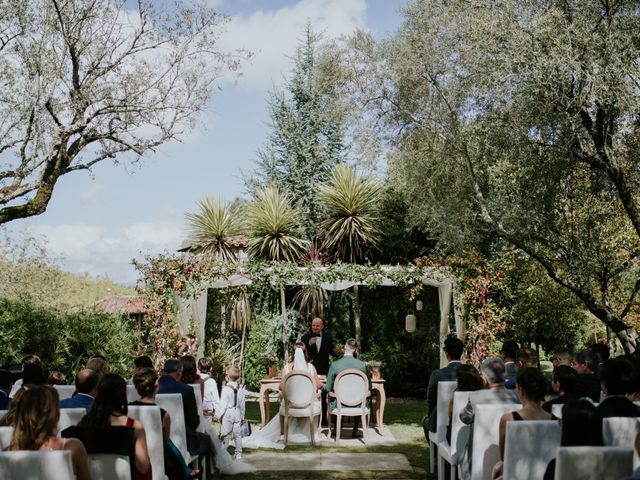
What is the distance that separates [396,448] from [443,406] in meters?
2.76

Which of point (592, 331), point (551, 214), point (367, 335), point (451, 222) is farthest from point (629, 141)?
point (592, 331)

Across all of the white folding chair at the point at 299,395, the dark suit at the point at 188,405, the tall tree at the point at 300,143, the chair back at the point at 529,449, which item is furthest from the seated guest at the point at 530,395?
the tall tree at the point at 300,143

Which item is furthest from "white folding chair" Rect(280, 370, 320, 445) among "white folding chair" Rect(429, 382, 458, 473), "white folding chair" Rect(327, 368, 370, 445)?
"white folding chair" Rect(429, 382, 458, 473)

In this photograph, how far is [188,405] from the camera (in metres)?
6.79

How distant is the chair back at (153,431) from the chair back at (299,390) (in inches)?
202

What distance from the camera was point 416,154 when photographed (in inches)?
531

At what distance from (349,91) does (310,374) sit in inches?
228

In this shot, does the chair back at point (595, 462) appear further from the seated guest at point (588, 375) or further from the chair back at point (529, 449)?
the seated guest at point (588, 375)

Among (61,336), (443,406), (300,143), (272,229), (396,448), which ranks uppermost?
(300,143)

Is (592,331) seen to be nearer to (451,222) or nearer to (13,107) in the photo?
(451,222)

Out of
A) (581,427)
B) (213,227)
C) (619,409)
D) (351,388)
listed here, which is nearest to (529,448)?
(619,409)

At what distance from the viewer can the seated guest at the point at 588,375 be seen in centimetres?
612

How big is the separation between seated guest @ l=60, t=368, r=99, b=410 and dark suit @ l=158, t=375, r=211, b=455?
1.03 meters

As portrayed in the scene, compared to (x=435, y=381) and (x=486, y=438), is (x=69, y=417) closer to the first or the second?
(x=486, y=438)
